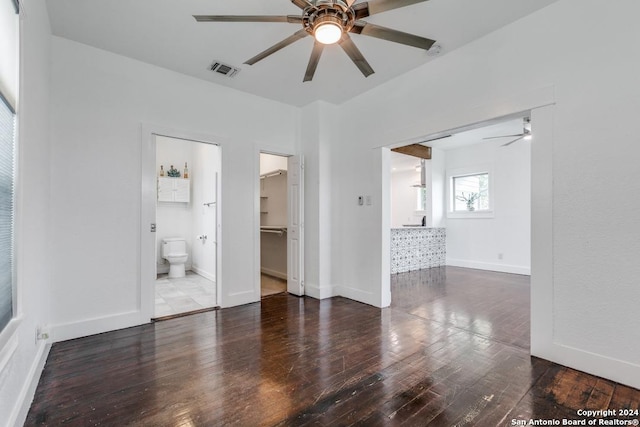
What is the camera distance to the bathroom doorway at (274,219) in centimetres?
562

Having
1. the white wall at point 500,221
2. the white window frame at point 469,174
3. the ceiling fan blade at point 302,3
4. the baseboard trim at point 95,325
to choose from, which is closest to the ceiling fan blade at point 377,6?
the ceiling fan blade at point 302,3

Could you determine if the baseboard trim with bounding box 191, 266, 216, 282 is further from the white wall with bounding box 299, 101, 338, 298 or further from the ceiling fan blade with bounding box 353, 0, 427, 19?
the ceiling fan blade with bounding box 353, 0, 427, 19

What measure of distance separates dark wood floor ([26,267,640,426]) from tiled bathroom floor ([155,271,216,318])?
43 centimetres

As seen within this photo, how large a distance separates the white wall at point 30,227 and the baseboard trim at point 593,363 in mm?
3437

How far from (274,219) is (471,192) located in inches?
180

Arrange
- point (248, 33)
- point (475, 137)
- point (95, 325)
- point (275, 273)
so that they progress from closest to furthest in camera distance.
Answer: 1. point (248, 33)
2. point (95, 325)
3. point (275, 273)
4. point (475, 137)

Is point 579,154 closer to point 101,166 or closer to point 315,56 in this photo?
point 315,56

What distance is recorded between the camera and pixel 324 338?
289cm

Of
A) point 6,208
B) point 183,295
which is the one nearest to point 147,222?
point 183,295

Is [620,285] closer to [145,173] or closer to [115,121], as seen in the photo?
[145,173]

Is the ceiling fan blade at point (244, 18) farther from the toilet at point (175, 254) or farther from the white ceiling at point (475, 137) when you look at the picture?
the toilet at point (175, 254)

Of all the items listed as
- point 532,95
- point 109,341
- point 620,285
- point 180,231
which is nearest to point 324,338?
point 109,341

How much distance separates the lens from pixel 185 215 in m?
6.29

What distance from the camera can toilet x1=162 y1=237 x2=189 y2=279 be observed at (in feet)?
18.3
